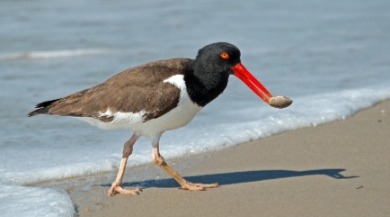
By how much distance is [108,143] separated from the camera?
30.1 feet

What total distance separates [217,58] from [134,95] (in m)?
0.83

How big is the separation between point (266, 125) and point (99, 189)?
2.66 meters

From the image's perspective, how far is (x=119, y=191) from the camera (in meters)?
7.38

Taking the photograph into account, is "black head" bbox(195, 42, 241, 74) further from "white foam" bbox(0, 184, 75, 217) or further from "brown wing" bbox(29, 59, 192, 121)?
"white foam" bbox(0, 184, 75, 217)

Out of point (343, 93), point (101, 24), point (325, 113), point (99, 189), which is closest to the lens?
point (99, 189)

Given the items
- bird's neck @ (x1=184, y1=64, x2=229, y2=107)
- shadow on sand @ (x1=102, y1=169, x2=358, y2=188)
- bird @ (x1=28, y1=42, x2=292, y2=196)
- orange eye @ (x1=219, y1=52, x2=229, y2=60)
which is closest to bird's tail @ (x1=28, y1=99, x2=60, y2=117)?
bird @ (x1=28, y1=42, x2=292, y2=196)

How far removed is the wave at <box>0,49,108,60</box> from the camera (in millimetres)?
14484

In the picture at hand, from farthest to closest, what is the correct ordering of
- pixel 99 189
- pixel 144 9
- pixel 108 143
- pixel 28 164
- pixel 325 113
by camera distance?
pixel 144 9
pixel 325 113
pixel 108 143
pixel 28 164
pixel 99 189

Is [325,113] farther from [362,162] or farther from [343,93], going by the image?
[362,162]

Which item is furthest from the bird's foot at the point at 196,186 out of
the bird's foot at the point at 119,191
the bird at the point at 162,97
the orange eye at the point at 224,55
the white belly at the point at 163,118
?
the orange eye at the point at 224,55

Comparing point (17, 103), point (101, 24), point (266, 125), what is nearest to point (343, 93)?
point (266, 125)

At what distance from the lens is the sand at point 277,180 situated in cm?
665

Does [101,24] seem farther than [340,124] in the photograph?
Yes

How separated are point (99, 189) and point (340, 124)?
3.28 meters
